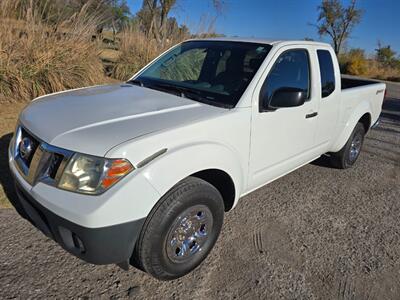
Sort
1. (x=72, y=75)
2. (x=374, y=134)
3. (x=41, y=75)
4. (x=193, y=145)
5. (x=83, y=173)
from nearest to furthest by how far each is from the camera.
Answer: (x=83, y=173) → (x=193, y=145) → (x=41, y=75) → (x=72, y=75) → (x=374, y=134)

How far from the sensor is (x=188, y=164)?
2207 mm

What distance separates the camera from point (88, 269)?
248cm

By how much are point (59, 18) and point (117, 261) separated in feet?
21.3

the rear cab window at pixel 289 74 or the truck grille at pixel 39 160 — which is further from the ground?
the rear cab window at pixel 289 74

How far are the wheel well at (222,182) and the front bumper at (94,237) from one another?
69 cm

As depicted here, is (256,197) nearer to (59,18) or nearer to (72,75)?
(72,75)

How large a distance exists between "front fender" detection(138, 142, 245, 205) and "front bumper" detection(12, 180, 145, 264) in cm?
29

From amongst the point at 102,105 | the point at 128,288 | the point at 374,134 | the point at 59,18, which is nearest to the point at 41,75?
the point at 59,18

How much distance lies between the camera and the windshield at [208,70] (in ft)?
9.36

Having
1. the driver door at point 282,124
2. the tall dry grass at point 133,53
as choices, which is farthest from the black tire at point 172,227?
the tall dry grass at point 133,53

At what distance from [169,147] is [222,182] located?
73 centimetres

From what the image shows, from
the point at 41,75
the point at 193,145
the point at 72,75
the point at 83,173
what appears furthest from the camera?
the point at 72,75

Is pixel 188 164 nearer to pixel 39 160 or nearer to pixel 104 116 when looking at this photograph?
pixel 104 116

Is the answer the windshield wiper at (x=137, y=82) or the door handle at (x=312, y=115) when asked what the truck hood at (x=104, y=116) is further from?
the door handle at (x=312, y=115)
